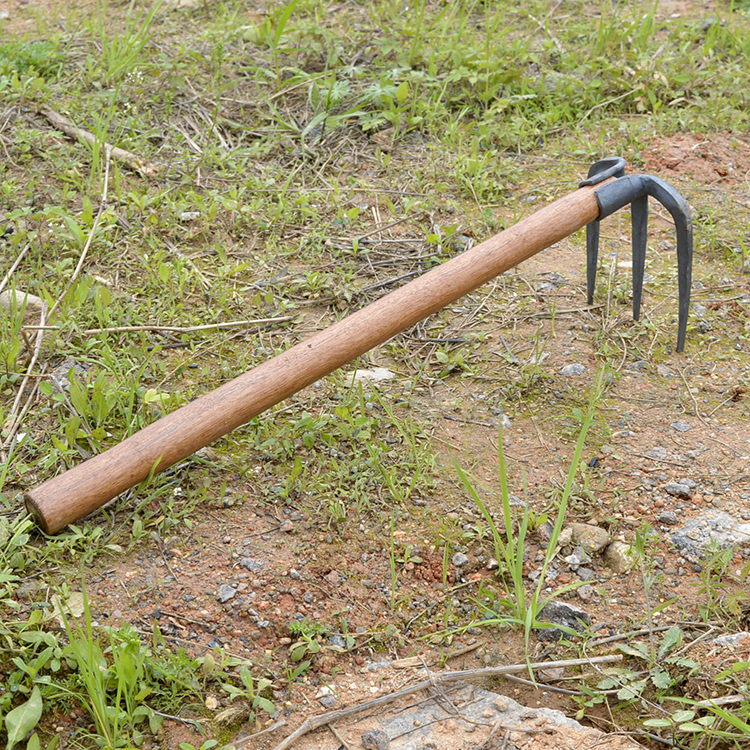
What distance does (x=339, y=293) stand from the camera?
289 centimetres

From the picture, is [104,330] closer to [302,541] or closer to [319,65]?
[302,541]

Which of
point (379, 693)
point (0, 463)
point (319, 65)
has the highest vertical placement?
point (319, 65)

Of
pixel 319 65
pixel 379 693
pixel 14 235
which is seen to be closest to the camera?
pixel 379 693

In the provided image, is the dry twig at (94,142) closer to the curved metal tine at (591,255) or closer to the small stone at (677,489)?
the curved metal tine at (591,255)

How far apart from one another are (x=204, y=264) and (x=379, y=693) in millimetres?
1820

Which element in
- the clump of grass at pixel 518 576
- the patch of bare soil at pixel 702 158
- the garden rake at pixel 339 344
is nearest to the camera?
the clump of grass at pixel 518 576

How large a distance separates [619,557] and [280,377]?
0.99 metres

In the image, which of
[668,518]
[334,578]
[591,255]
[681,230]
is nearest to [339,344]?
[334,578]

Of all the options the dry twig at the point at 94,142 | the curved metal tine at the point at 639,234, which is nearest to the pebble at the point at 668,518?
the curved metal tine at the point at 639,234

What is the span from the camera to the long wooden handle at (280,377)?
1.92 metres

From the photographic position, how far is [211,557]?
2016 millimetres

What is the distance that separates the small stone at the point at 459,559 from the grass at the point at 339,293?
29 millimetres

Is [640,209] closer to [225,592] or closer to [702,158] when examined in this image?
[702,158]

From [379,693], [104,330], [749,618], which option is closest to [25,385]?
[104,330]
